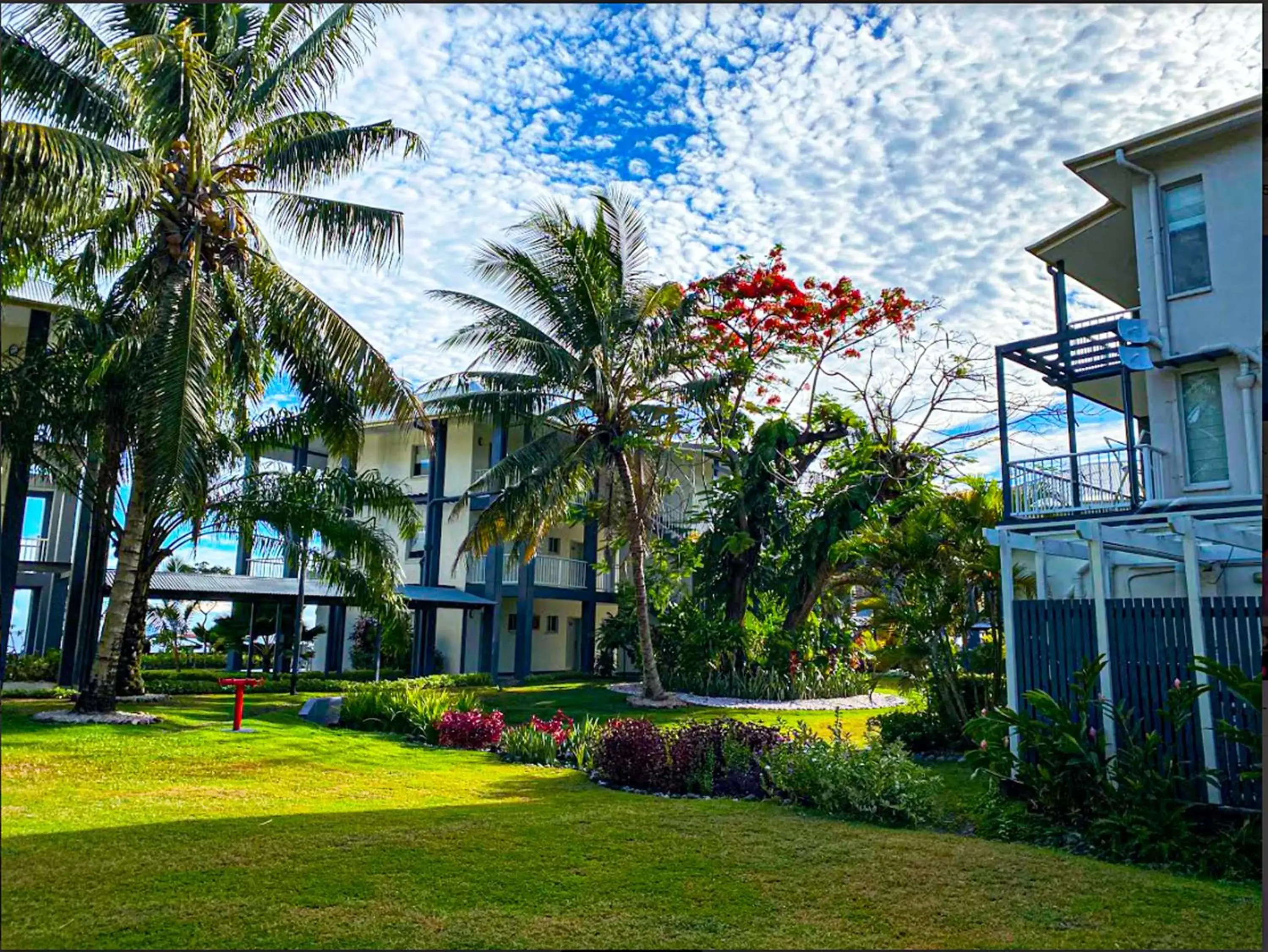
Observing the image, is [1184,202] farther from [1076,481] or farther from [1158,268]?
[1076,481]

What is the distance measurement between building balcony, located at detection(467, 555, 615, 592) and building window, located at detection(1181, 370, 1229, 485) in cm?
1234

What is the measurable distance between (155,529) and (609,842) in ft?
23.3

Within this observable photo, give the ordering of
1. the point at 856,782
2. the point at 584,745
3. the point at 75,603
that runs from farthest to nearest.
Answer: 1. the point at 75,603
2. the point at 584,745
3. the point at 856,782

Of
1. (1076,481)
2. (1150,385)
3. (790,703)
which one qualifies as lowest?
(790,703)

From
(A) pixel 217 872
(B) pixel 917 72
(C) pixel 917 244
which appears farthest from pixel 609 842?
(B) pixel 917 72

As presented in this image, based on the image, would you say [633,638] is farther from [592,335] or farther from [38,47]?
[38,47]

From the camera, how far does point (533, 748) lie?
30.0 ft

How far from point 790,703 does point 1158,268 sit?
924 cm

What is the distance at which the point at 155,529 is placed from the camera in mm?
9945

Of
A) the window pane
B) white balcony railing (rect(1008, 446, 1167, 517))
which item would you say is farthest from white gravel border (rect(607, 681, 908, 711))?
the window pane

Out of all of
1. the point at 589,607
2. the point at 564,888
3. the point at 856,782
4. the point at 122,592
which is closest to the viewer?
the point at 564,888

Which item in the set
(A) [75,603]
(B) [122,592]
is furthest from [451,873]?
(A) [75,603]

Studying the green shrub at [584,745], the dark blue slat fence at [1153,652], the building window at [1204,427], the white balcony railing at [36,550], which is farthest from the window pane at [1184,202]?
the white balcony railing at [36,550]

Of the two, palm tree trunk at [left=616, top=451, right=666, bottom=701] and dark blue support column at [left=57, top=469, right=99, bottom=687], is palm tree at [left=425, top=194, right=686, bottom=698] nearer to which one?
palm tree trunk at [left=616, top=451, right=666, bottom=701]
